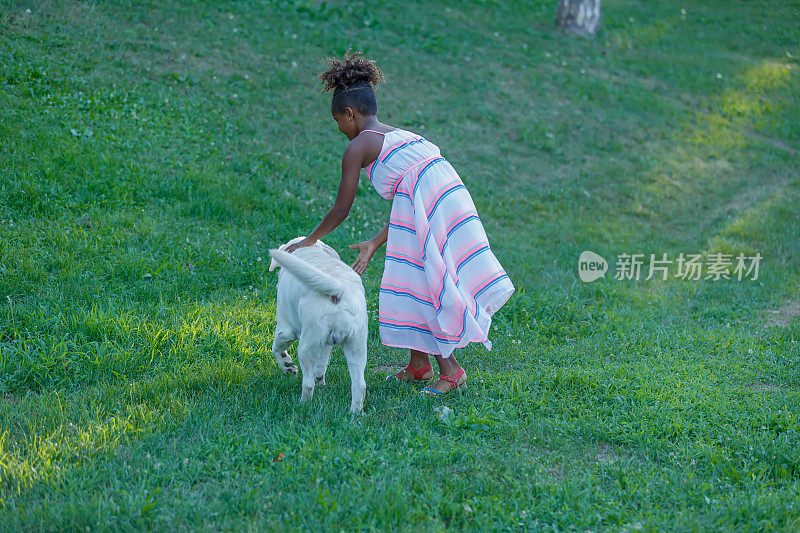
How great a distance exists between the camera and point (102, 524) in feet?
10.1

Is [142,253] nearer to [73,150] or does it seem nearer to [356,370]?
[73,150]

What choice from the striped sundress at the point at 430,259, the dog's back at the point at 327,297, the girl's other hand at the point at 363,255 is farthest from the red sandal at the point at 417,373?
the dog's back at the point at 327,297

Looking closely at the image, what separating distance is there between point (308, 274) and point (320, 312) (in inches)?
11.3

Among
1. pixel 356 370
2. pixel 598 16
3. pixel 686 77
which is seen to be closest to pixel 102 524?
pixel 356 370

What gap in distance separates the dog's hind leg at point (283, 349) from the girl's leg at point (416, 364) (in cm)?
80

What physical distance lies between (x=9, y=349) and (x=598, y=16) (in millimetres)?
14663

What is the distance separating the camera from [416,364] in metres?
4.96

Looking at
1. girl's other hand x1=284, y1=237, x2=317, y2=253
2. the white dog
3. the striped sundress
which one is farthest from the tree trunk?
the white dog

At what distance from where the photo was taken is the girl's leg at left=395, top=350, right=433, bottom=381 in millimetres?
4957

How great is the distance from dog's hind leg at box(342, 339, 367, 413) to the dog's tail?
385 mm

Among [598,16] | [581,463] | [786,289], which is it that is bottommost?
[581,463]

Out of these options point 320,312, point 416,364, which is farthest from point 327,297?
point 416,364

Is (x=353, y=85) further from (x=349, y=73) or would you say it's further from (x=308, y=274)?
(x=308, y=274)

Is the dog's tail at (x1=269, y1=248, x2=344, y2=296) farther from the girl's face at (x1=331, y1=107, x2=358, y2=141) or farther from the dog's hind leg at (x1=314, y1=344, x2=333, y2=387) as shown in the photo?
the girl's face at (x1=331, y1=107, x2=358, y2=141)
